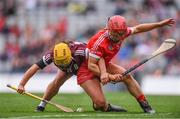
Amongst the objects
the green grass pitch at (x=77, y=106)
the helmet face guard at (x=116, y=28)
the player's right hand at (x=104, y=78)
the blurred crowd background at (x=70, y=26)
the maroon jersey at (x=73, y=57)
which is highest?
the blurred crowd background at (x=70, y=26)

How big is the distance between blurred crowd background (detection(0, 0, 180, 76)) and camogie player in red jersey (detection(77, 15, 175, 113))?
10711 mm

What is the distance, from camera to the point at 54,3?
30.9 metres

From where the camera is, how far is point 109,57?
629 inches

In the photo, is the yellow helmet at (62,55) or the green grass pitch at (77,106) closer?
the green grass pitch at (77,106)

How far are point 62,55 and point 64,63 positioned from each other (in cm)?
17

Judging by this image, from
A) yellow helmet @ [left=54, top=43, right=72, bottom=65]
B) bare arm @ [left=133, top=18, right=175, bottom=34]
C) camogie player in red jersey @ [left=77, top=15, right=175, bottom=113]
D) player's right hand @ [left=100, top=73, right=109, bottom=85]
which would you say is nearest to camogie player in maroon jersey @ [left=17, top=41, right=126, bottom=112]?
yellow helmet @ [left=54, top=43, right=72, bottom=65]

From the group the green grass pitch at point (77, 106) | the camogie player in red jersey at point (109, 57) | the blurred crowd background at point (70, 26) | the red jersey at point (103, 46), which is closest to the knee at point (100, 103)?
the camogie player in red jersey at point (109, 57)

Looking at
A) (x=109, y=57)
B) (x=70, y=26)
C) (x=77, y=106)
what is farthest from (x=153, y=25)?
(x=70, y=26)

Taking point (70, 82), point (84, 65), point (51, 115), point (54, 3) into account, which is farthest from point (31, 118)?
point (54, 3)

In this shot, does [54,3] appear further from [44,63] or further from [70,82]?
[44,63]

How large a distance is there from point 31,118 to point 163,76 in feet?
40.0

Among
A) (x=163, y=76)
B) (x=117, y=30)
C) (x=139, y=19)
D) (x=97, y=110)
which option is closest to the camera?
(x=117, y=30)

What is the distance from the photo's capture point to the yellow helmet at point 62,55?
614 inches

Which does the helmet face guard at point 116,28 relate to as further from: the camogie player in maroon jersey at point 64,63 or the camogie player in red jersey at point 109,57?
the camogie player in maroon jersey at point 64,63
